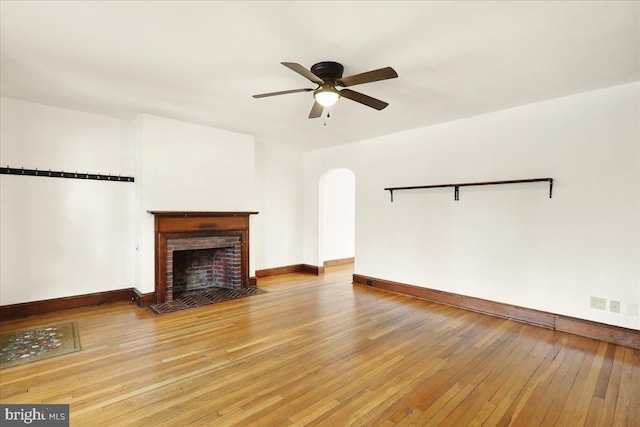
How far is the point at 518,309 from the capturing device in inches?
146

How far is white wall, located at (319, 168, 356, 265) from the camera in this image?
24.0ft

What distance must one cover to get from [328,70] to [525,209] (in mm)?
2912

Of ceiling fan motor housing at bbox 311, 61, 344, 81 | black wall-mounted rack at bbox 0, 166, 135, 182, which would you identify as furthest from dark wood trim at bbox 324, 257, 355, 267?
ceiling fan motor housing at bbox 311, 61, 344, 81

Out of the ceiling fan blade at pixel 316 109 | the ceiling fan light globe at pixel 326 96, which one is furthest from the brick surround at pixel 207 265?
the ceiling fan light globe at pixel 326 96

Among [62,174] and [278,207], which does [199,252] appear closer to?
[278,207]

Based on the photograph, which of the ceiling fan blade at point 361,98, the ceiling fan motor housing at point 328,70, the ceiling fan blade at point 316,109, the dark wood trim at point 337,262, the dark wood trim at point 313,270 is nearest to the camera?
the ceiling fan motor housing at point 328,70

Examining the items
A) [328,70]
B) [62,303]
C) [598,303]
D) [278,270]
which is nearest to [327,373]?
[328,70]

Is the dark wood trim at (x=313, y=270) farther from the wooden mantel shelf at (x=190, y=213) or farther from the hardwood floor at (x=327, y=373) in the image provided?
the hardwood floor at (x=327, y=373)

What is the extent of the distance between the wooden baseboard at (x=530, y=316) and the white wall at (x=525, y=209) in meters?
0.08

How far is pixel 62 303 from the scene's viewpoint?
157 inches

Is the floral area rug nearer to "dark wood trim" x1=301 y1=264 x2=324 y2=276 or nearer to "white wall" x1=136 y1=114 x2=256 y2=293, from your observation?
"white wall" x1=136 y1=114 x2=256 y2=293

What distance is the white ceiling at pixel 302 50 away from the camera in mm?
2033

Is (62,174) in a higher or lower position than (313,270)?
higher

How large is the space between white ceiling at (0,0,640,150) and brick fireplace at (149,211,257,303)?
1.66 m
